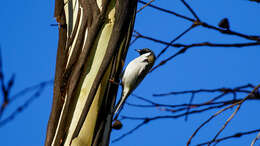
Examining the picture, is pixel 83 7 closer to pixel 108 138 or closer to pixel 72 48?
pixel 72 48

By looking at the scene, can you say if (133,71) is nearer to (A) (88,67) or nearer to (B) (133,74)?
(B) (133,74)

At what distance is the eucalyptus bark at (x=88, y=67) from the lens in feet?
5.25

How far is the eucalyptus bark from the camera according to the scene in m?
1.60

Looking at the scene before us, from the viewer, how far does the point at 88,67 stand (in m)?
1.70

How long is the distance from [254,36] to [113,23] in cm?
70

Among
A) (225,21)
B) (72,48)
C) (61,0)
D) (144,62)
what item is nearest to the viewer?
(225,21)

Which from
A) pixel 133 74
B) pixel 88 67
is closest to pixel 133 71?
pixel 133 74

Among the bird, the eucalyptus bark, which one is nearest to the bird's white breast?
the bird

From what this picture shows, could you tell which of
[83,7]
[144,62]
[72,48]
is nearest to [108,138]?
[72,48]

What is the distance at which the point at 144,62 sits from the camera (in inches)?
107

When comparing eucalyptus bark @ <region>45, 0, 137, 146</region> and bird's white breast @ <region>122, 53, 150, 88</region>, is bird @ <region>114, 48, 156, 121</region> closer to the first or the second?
bird's white breast @ <region>122, 53, 150, 88</region>

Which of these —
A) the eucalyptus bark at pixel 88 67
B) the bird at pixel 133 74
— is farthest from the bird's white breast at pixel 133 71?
the eucalyptus bark at pixel 88 67

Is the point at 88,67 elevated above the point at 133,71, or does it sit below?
above

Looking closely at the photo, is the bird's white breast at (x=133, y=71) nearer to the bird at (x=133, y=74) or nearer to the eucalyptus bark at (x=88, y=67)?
the bird at (x=133, y=74)
